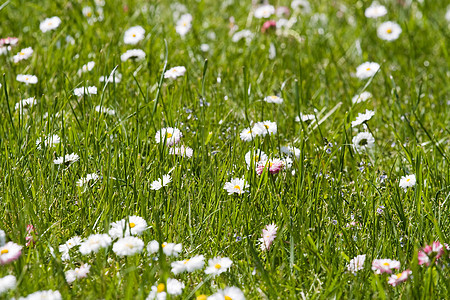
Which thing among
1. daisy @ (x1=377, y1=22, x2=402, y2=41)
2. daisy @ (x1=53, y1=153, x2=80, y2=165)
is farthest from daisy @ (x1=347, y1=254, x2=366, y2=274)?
daisy @ (x1=377, y1=22, x2=402, y2=41)

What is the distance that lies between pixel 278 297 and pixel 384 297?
300 mm

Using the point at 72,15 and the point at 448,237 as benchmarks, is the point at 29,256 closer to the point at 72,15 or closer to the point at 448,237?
the point at 448,237

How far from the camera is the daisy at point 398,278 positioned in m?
1.59

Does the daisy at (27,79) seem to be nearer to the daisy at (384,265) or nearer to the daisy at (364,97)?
the daisy at (364,97)

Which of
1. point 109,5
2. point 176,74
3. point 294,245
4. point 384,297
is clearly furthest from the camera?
point 109,5

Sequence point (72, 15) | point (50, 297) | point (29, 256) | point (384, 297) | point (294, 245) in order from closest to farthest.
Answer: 1. point (50, 297)
2. point (384, 297)
3. point (29, 256)
4. point (294, 245)
5. point (72, 15)

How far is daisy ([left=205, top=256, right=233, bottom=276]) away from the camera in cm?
162

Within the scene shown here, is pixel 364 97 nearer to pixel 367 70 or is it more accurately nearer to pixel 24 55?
pixel 367 70

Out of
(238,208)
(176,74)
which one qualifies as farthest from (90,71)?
(238,208)

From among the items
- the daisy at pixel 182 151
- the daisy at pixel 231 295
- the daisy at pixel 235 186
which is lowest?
the daisy at pixel 231 295

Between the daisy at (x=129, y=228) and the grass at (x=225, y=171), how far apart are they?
0.04 m

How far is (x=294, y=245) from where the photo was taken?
1784mm

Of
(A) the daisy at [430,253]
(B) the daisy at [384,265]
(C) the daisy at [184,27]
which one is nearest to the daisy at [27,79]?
(C) the daisy at [184,27]

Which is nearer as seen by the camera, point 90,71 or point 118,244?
point 118,244
